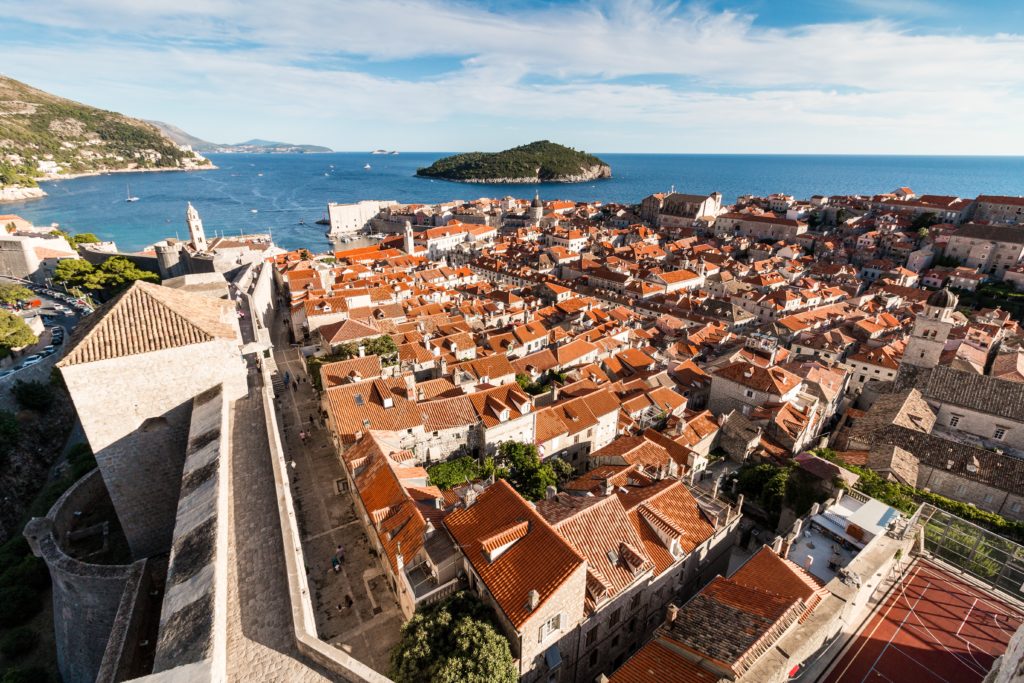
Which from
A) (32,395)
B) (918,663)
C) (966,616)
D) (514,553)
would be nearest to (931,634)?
(918,663)

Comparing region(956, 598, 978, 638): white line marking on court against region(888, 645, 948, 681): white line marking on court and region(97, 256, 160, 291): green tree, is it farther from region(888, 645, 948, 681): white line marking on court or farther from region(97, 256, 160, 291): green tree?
region(97, 256, 160, 291): green tree

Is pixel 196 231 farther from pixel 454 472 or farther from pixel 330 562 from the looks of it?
pixel 330 562

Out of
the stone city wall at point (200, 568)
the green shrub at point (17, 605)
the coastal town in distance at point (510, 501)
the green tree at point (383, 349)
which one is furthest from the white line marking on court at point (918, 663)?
the green shrub at point (17, 605)

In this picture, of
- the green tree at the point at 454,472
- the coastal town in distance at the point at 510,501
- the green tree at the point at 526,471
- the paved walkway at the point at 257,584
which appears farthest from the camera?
the green tree at the point at 454,472

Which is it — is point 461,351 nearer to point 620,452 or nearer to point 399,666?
point 620,452

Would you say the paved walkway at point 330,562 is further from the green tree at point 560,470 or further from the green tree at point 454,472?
the green tree at point 560,470

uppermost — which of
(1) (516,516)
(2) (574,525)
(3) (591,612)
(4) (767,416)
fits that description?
(1) (516,516)

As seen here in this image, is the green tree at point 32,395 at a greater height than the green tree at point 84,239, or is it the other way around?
the green tree at point 84,239

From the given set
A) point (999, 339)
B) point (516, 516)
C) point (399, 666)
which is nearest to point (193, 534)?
point (399, 666)
